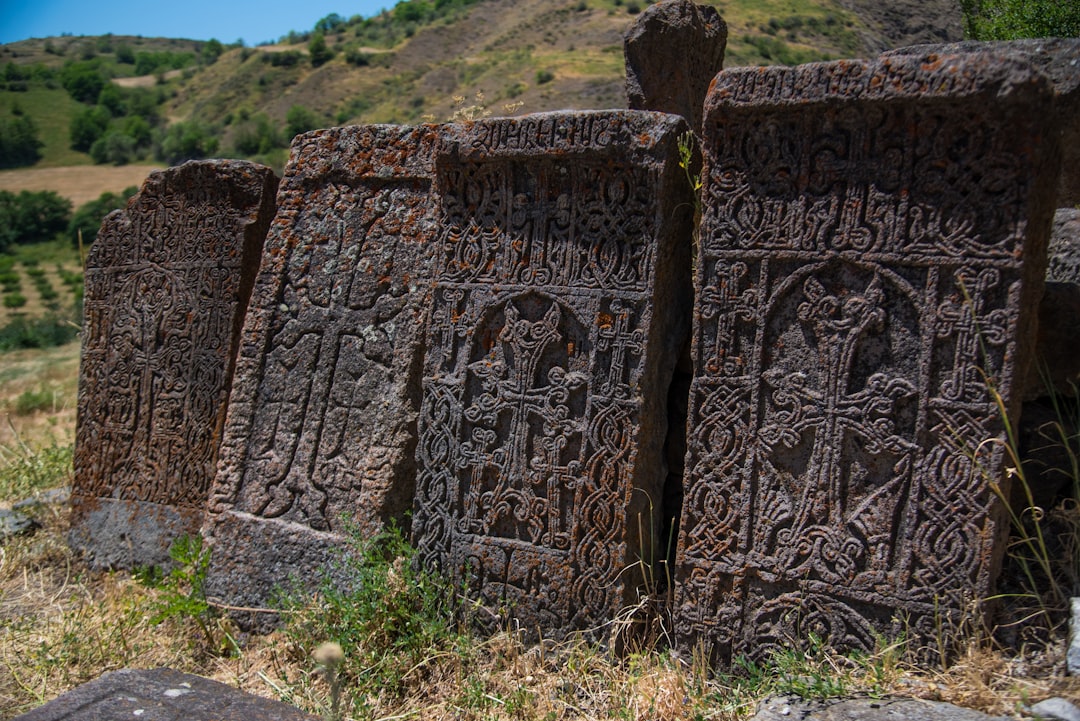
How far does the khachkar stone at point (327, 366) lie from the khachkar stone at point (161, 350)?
37cm

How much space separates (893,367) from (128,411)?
10.8ft

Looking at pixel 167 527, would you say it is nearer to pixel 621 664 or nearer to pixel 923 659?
pixel 621 664

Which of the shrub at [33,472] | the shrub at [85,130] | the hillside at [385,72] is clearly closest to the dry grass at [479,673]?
the shrub at [33,472]

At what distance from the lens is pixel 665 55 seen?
4.24 m

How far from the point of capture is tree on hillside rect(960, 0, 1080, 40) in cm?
737

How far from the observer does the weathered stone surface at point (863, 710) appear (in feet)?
6.79

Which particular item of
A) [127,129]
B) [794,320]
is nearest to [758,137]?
[794,320]

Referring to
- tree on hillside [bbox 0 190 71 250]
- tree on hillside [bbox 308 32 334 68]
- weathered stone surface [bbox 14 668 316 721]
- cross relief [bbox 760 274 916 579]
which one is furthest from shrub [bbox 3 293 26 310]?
tree on hillside [bbox 308 32 334 68]

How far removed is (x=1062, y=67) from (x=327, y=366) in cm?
269

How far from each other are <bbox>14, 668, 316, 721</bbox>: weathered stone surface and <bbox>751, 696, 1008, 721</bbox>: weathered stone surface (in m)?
1.14

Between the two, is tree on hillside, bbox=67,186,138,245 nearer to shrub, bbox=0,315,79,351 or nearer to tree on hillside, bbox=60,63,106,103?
shrub, bbox=0,315,79,351

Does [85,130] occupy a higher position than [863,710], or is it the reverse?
[85,130]

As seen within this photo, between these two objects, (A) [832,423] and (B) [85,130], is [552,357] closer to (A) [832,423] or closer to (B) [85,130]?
(A) [832,423]

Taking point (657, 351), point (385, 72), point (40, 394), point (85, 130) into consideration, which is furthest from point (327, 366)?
point (85, 130)
